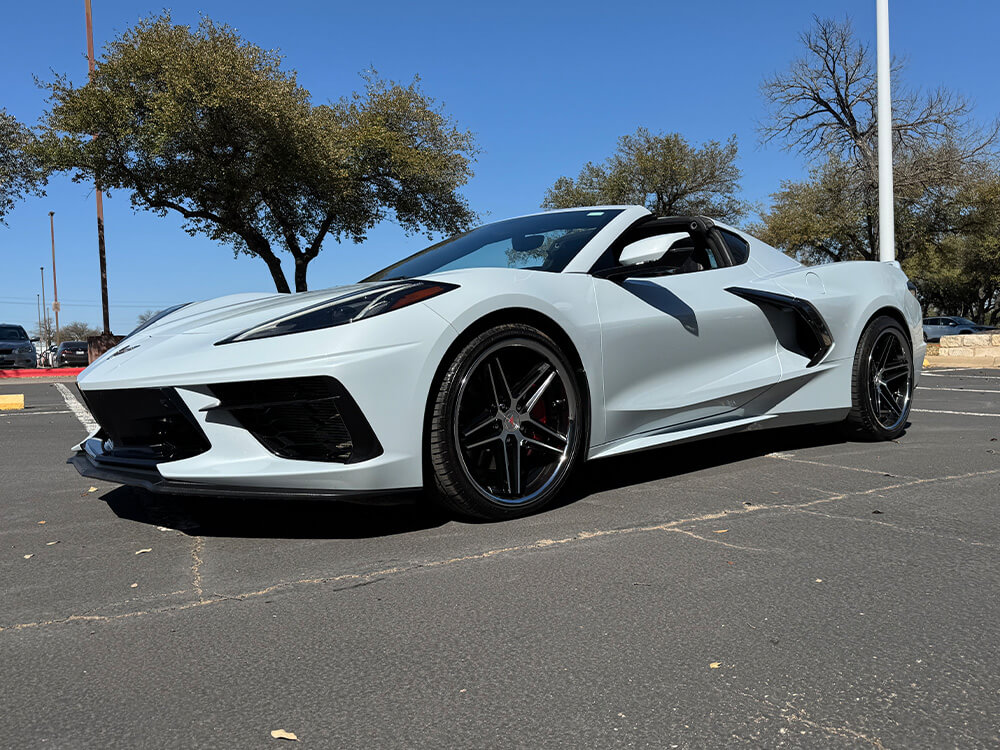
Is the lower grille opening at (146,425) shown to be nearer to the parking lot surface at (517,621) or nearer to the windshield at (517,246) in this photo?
the parking lot surface at (517,621)

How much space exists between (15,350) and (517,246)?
76.0ft

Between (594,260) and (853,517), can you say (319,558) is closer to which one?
(594,260)

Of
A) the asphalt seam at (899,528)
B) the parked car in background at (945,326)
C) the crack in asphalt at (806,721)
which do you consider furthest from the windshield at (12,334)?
the parked car in background at (945,326)

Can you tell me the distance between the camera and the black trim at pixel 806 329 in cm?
424

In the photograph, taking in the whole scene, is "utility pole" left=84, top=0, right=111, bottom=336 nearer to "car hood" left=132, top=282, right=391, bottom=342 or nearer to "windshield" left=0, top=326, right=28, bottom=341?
"windshield" left=0, top=326, right=28, bottom=341

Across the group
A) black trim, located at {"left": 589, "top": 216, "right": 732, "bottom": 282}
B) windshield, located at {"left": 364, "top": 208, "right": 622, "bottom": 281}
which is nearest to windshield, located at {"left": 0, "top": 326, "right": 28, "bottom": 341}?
windshield, located at {"left": 364, "top": 208, "right": 622, "bottom": 281}

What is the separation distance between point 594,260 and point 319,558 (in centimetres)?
169

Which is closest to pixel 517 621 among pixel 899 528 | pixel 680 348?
pixel 899 528

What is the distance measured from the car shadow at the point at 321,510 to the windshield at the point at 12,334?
2365cm

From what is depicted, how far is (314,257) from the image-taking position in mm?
26547

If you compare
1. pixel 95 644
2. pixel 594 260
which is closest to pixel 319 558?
pixel 95 644

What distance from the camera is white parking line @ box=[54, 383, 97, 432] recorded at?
6621 millimetres

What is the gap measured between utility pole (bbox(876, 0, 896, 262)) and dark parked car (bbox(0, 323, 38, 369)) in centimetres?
2174

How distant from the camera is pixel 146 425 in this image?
3.01m
